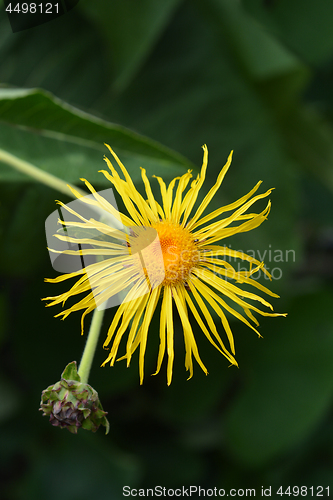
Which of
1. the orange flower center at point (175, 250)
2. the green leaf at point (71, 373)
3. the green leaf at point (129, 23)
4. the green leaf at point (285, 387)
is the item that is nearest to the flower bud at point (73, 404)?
the green leaf at point (71, 373)

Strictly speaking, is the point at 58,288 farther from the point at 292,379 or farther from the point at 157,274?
the point at 292,379

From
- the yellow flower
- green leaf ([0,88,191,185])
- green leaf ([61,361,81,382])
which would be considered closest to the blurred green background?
green leaf ([0,88,191,185])

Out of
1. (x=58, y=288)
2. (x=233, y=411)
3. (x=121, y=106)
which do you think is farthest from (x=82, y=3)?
(x=233, y=411)

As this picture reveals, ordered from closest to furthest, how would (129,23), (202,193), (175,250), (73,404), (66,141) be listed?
(73,404) → (175,250) → (66,141) → (129,23) → (202,193)

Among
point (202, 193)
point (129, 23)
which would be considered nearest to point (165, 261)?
point (202, 193)

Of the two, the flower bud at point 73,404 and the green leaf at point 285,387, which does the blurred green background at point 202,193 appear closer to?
the green leaf at point 285,387

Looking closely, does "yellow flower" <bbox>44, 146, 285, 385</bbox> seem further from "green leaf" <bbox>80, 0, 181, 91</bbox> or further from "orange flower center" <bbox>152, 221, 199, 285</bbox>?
"green leaf" <bbox>80, 0, 181, 91</bbox>

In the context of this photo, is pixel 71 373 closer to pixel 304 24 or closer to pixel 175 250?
pixel 175 250
